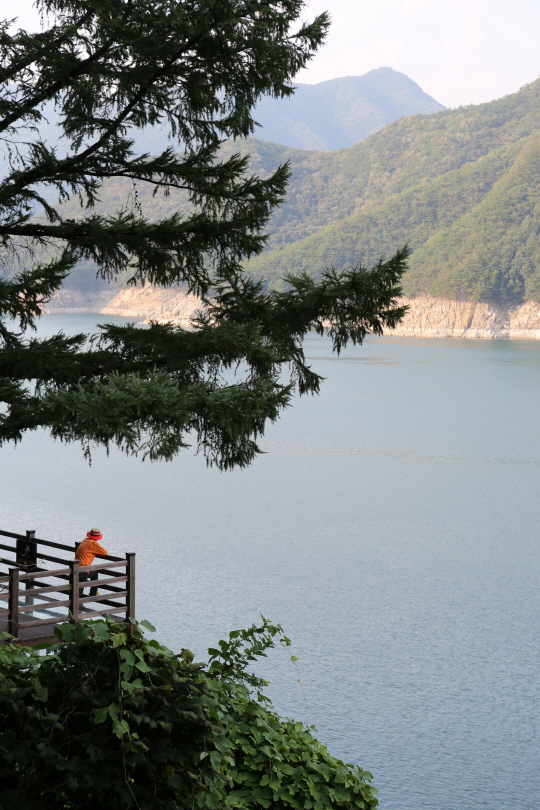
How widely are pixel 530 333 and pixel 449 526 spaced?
308ft

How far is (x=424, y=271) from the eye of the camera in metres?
113

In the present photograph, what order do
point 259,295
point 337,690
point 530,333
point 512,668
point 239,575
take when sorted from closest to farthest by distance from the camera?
point 259,295 < point 337,690 < point 512,668 < point 239,575 < point 530,333

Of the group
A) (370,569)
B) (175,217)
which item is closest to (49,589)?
(175,217)

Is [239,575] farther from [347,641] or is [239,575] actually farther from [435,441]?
[435,441]

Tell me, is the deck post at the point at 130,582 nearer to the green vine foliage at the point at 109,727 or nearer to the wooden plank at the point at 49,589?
the wooden plank at the point at 49,589

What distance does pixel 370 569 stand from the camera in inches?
714

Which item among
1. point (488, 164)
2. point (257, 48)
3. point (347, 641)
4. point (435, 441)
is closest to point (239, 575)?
point (347, 641)

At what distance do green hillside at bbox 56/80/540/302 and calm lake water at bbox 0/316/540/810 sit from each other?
66469mm

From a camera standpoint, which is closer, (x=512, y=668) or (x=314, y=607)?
(x=512, y=668)

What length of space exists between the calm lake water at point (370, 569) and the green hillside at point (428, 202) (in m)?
66.5

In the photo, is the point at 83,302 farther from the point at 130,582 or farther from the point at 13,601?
the point at 13,601

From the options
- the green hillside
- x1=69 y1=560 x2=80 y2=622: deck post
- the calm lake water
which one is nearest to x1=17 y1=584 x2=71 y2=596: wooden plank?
x1=69 y1=560 x2=80 y2=622: deck post

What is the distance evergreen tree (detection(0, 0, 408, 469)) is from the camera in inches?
281

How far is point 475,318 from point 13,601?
355 ft
